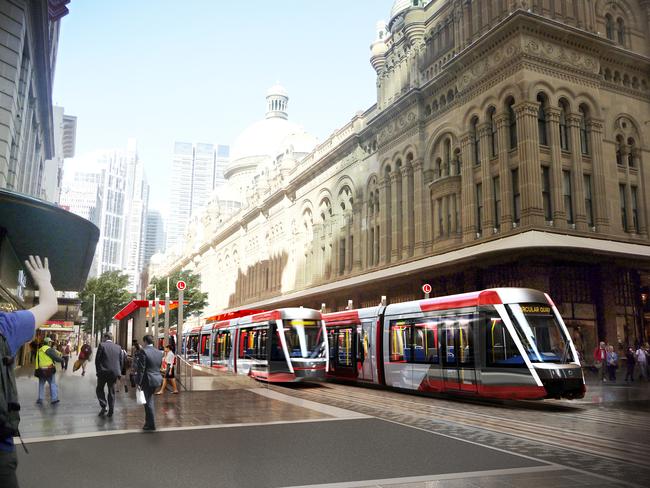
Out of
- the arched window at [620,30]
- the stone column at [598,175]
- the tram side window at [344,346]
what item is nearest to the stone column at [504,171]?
the stone column at [598,175]

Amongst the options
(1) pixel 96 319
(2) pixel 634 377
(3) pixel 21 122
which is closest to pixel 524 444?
(2) pixel 634 377

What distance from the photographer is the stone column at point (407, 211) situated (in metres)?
35.6

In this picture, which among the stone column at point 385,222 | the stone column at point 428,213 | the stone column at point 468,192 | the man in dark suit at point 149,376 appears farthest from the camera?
the stone column at point 385,222

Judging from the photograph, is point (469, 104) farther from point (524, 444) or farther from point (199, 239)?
point (199, 239)

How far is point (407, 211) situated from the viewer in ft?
118

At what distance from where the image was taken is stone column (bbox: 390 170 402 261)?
36719 millimetres

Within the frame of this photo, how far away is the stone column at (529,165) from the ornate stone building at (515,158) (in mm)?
56

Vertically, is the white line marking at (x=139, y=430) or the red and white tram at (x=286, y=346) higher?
the red and white tram at (x=286, y=346)

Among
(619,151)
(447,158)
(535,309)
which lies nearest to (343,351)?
(535,309)

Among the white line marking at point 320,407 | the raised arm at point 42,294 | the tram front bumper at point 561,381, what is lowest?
the white line marking at point 320,407

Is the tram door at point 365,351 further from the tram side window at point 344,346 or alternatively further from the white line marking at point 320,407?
the white line marking at point 320,407

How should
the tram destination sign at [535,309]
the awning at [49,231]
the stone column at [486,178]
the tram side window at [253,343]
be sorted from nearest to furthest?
the awning at [49,231] < the tram destination sign at [535,309] < the tram side window at [253,343] < the stone column at [486,178]

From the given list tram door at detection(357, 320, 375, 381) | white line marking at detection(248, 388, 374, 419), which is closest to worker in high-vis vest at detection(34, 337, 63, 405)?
white line marking at detection(248, 388, 374, 419)

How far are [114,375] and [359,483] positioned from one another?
26.9 feet
